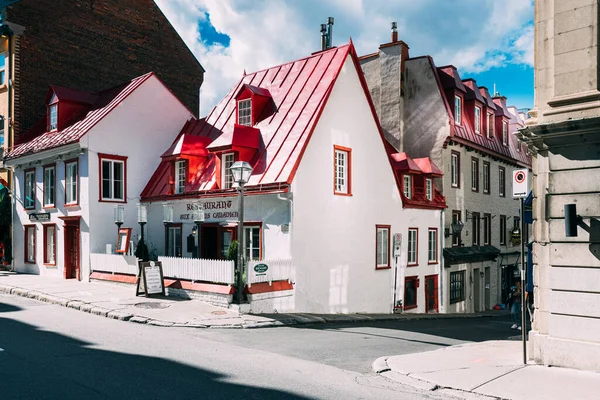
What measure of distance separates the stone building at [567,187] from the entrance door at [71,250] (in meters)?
19.1

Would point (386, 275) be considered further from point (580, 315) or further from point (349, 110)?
point (580, 315)

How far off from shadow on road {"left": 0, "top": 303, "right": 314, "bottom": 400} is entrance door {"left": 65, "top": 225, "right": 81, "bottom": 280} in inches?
518

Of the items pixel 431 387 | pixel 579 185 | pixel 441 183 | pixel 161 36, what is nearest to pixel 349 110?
pixel 441 183

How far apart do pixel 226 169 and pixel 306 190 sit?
3.85m

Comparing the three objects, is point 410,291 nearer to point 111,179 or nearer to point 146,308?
point 146,308

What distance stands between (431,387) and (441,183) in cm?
2064

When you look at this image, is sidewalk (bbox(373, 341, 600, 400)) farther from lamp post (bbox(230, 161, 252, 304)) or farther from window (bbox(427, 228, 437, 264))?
window (bbox(427, 228, 437, 264))

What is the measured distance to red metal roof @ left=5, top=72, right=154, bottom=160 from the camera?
22.8m

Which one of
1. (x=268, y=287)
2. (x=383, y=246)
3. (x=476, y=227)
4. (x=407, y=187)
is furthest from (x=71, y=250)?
(x=476, y=227)

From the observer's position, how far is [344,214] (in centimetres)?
2023

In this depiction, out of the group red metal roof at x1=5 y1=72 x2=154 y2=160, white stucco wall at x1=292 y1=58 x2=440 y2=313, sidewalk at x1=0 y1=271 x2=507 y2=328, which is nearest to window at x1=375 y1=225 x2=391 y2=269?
white stucco wall at x1=292 y1=58 x2=440 y2=313

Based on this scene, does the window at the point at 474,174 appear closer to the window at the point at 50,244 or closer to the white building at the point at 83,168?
the white building at the point at 83,168

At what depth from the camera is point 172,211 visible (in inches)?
836

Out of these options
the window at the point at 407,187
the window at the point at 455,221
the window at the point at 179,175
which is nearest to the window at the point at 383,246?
the window at the point at 407,187
